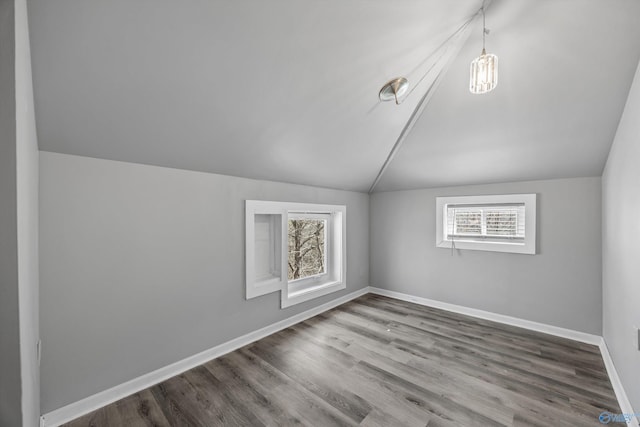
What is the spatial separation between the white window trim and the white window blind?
0.18 ft

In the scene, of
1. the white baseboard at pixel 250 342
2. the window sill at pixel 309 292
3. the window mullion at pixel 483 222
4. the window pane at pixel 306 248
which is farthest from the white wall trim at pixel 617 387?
the window pane at pixel 306 248

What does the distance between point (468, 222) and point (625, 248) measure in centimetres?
173

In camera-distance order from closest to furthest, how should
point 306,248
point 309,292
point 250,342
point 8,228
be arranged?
point 8,228 → point 250,342 → point 309,292 → point 306,248

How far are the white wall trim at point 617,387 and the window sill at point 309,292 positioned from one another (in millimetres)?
2594

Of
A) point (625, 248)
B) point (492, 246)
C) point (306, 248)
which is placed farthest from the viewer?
point (306, 248)

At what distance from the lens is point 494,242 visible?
324 cm

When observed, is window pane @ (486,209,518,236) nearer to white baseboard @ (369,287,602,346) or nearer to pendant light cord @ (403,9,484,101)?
white baseboard @ (369,287,602,346)

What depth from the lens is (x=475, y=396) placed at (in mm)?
1909

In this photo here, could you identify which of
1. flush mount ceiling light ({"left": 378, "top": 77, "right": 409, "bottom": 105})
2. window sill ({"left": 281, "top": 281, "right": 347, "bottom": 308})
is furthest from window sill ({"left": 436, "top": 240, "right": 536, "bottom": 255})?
flush mount ceiling light ({"left": 378, "top": 77, "right": 409, "bottom": 105})

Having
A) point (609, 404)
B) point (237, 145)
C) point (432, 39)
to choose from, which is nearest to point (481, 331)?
point (609, 404)

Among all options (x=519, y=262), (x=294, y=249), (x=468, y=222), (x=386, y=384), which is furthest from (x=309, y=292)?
(x=519, y=262)

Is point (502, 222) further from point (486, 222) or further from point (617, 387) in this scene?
point (617, 387)

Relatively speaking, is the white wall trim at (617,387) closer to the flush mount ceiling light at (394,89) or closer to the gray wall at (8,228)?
the flush mount ceiling light at (394,89)

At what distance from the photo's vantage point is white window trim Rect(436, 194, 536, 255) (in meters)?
2.98
